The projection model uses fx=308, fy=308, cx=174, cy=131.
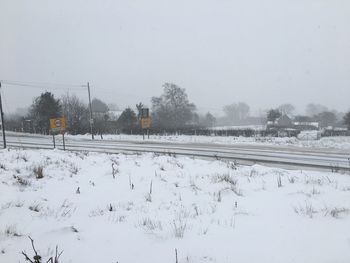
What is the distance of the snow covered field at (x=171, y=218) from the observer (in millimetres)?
3729

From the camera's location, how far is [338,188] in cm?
709

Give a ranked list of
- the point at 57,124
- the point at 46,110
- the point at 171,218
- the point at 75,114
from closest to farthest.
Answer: the point at 171,218 < the point at 57,124 < the point at 46,110 < the point at 75,114

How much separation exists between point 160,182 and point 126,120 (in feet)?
Result: 151

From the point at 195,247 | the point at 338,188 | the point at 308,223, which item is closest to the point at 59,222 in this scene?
the point at 195,247

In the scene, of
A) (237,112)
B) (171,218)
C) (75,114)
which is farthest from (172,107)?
(237,112)

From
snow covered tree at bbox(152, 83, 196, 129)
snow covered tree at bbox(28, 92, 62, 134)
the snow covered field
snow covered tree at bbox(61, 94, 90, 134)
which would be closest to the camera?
the snow covered field

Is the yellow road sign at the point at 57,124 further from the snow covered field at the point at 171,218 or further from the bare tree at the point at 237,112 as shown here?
the bare tree at the point at 237,112

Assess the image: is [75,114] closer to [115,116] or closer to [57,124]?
[115,116]

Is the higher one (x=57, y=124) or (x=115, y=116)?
(x=115, y=116)

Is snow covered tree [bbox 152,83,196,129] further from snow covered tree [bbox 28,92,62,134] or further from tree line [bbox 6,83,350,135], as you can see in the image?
snow covered tree [bbox 28,92,62,134]

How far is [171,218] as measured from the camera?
5.04 metres

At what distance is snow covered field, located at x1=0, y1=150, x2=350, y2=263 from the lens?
12.2 ft

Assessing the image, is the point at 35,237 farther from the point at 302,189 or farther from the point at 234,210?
the point at 302,189

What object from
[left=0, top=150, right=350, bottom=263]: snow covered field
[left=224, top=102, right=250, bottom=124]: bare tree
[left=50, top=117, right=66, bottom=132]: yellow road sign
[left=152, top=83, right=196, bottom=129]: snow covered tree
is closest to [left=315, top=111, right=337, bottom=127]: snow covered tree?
[left=152, top=83, right=196, bottom=129]: snow covered tree
